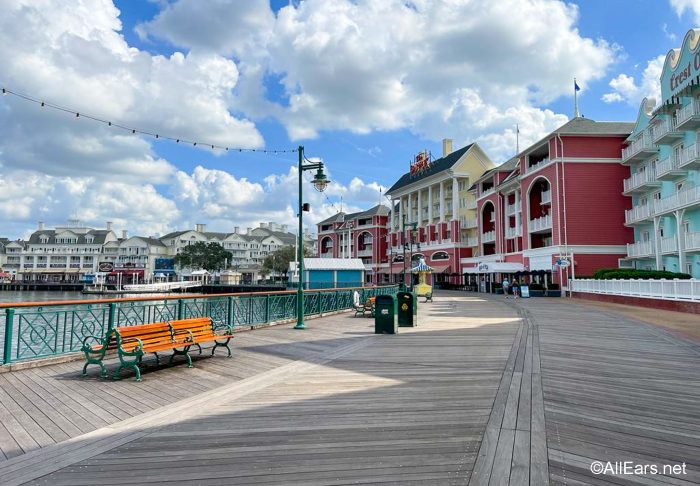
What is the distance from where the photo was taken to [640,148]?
109 feet

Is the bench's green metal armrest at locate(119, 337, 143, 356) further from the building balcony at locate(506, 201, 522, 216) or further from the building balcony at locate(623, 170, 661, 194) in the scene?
the building balcony at locate(506, 201, 522, 216)

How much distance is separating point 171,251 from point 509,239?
9020cm

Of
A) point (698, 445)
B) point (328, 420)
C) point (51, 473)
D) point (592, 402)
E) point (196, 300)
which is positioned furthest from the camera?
point (196, 300)

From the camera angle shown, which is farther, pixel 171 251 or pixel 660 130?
A: pixel 171 251

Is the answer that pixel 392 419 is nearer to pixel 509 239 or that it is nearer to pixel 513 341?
pixel 513 341

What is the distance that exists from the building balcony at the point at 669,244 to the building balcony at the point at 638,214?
7.97ft

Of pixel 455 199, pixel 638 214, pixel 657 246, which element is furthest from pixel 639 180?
pixel 455 199

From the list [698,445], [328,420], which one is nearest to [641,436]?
[698,445]

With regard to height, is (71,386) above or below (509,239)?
below

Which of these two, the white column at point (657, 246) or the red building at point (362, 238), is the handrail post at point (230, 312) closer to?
the white column at point (657, 246)

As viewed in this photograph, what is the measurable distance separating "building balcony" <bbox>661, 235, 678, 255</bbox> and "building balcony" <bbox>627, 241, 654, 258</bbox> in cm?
261

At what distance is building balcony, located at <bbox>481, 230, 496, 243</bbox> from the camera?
5272 cm

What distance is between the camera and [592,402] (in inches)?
217

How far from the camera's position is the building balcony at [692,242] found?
2606 cm
